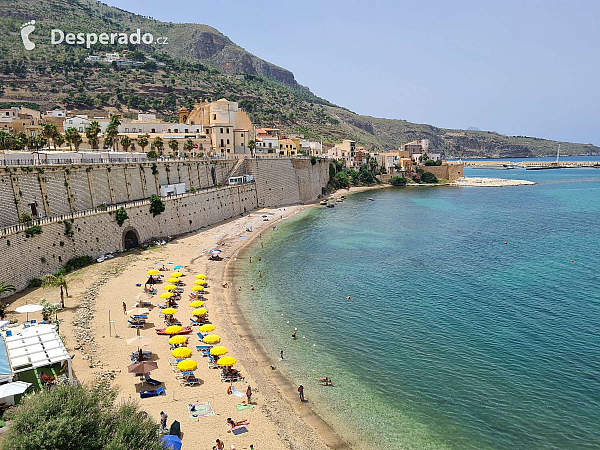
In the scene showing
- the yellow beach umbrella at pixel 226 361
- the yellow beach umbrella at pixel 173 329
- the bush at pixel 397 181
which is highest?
the yellow beach umbrella at pixel 173 329

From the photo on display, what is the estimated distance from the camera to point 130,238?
42062 mm

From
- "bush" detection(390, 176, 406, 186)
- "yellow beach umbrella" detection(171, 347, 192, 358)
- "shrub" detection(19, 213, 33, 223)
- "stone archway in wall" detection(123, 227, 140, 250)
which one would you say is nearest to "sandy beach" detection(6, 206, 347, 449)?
"yellow beach umbrella" detection(171, 347, 192, 358)

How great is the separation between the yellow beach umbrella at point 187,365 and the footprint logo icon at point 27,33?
146 metres

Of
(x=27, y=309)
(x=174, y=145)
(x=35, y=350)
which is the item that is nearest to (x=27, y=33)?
(x=174, y=145)

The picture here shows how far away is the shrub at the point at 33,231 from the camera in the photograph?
29.6 meters

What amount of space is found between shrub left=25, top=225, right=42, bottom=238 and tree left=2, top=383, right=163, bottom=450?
21.6 metres

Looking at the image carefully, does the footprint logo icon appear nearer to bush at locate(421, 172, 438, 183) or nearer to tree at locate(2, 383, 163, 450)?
bush at locate(421, 172, 438, 183)

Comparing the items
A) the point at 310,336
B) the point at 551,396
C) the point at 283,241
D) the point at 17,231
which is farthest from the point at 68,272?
the point at 551,396

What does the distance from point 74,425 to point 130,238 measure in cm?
3335

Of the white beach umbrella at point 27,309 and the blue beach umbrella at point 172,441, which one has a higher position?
the white beach umbrella at point 27,309

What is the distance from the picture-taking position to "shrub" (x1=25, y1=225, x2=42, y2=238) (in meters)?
29.6

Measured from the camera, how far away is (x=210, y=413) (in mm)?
18109

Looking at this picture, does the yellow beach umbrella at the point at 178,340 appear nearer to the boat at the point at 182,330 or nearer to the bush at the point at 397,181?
the boat at the point at 182,330

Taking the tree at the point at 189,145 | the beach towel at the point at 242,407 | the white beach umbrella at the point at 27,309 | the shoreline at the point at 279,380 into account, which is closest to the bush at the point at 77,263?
the white beach umbrella at the point at 27,309
